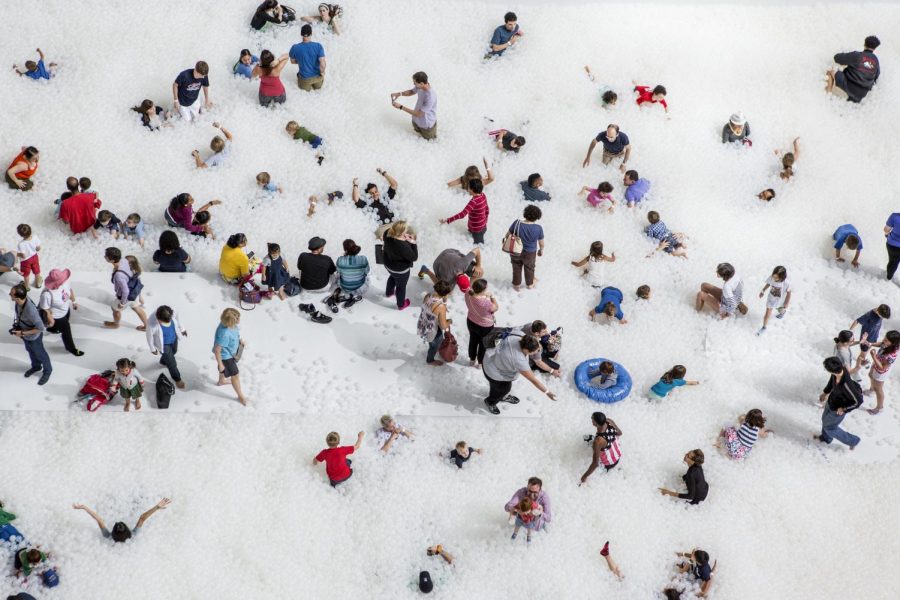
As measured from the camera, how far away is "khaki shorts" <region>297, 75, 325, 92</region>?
50.0 ft

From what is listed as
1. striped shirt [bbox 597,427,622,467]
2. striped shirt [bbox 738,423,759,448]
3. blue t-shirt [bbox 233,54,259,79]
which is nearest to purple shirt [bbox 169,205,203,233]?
blue t-shirt [bbox 233,54,259,79]

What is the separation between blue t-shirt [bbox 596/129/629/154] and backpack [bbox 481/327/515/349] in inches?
159

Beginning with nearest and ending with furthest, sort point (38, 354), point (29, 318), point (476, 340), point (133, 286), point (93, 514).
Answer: point (93, 514), point (29, 318), point (38, 354), point (133, 286), point (476, 340)

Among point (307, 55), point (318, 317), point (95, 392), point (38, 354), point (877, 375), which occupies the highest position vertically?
point (307, 55)

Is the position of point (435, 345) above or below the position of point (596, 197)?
below

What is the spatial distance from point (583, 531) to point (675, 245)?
15.4ft

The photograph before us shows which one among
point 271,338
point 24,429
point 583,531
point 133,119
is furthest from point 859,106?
point 24,429

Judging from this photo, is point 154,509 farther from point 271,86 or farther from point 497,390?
point 271,86

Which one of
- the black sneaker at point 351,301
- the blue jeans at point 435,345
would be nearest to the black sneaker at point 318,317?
the black sneaker at point 351,301

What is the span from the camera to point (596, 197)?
47.0 ft

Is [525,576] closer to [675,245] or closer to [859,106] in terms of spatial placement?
[675,245]

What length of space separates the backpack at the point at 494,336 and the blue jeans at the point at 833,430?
13.2 feet

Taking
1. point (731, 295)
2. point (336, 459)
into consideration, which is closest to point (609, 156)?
point (731, 295)

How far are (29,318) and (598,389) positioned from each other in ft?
22.6
